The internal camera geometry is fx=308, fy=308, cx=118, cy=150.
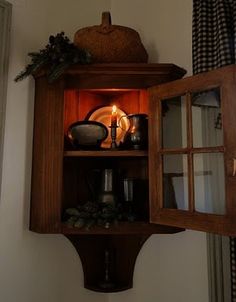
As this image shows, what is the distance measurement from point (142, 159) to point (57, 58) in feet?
2.02

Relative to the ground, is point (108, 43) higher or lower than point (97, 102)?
higher

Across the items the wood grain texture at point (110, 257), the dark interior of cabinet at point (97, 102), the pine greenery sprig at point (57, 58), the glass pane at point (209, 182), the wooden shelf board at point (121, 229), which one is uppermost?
the pine greenery sprig at point (57, 58)

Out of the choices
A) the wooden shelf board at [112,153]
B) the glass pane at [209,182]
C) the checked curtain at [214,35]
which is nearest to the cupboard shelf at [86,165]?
the wooden shelf board at [112,153]

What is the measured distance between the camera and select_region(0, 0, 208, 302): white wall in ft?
4.34

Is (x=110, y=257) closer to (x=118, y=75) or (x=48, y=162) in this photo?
(x=48, y=162)

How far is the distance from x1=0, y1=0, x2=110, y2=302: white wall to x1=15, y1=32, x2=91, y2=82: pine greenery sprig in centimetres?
14

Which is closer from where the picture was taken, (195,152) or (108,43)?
(195,152)

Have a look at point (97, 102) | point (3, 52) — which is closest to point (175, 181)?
point (97, 102)

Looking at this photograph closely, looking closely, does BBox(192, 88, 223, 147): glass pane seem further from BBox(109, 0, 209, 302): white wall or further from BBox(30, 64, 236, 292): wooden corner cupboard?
BBox(109, 0, 209, 302): white wall

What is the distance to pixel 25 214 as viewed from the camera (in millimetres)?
1368

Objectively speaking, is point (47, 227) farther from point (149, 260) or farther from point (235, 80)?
point (235, 80)

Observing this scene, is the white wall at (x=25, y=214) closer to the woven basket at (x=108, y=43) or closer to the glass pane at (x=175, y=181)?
the woven basket at (x=108, y=43)

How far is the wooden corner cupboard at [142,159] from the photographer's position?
3.52 feet

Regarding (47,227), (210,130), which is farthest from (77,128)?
(210,130)
